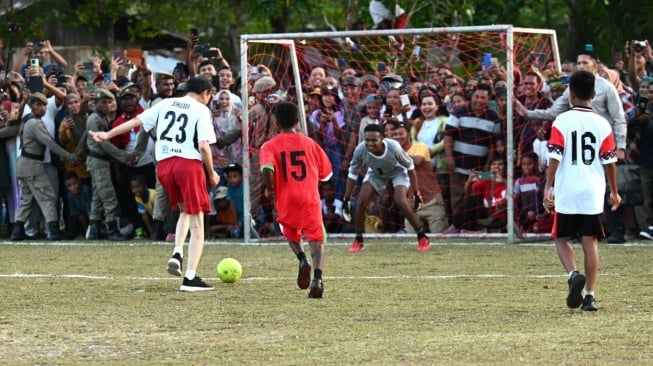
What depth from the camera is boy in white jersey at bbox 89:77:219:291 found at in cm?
1188

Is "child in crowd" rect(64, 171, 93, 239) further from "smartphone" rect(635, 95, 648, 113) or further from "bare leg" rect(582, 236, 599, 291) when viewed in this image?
"bare leg" rect(582, 236, 599, 291)

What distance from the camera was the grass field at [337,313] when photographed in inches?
320

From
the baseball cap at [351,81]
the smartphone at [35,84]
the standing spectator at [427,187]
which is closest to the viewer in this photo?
the standing spectator at [427,187]

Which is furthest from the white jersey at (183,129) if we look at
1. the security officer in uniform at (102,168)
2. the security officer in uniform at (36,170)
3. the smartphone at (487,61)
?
the smartphone at (487,61)

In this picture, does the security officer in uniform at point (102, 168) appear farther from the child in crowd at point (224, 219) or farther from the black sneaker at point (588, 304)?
the black sneaker at point (588, 304)

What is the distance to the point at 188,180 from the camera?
1193cm

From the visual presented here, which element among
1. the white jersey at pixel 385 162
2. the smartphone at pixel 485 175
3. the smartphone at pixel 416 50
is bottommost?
the smartphone at pixel 485 175

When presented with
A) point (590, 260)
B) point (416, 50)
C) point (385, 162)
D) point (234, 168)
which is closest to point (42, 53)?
point (234, 168)

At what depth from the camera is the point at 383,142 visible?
16016 millimetres

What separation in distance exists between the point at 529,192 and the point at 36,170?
6767 mm

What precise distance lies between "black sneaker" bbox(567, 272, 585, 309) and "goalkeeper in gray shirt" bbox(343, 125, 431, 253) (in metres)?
5.99

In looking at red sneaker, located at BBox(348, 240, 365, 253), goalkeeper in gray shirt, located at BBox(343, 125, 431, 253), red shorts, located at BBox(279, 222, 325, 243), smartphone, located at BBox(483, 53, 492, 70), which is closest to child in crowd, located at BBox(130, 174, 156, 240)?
goalkeeper in gray shirt, located at BBox(343, 125, 431, 253)

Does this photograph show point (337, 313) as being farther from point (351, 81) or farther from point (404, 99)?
point (351, 81)

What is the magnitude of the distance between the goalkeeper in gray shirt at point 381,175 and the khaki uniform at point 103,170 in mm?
3709
